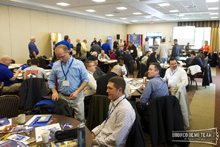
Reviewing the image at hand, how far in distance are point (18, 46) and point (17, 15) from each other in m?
1.38

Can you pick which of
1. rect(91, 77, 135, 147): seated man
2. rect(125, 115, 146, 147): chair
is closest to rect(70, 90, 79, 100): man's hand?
rect(91, 77, 135, 147): seated man

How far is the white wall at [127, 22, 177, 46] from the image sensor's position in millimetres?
17125

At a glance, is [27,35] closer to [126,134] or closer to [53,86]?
[53,86]

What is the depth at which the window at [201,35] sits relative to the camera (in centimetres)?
1601

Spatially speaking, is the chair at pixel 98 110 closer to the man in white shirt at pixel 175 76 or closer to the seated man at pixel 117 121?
the seated man at pixel 117 121

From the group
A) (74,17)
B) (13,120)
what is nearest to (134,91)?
(13,120)

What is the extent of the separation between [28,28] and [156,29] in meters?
12.2

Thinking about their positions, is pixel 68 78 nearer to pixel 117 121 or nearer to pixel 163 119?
pixel 117 121

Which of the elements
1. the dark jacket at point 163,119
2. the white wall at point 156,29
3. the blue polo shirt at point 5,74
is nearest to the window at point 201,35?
the white wall at point 156,29

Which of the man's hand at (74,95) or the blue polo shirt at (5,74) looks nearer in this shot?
the man's hand at (74,95)

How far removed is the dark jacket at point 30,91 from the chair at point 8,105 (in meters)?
1.10

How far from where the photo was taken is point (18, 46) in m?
8.69

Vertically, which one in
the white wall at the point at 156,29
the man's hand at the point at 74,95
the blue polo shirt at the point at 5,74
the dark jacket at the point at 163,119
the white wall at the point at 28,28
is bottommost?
the dark jacket at the point at 163,119

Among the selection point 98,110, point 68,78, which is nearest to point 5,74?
point 68,78
